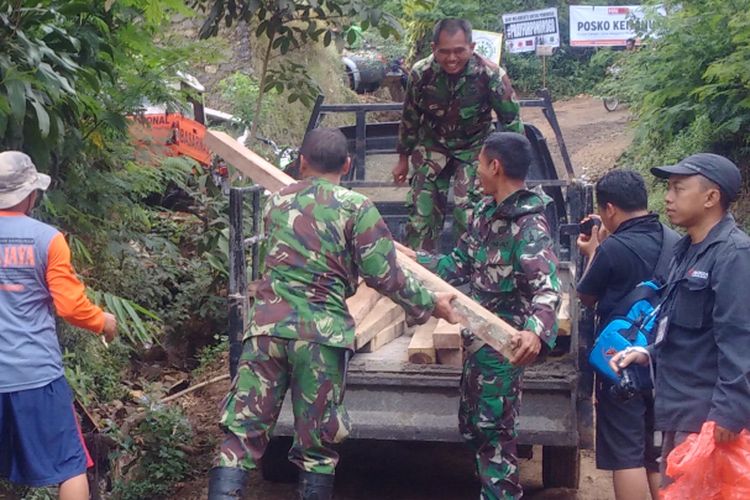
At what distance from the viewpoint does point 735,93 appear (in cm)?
1085

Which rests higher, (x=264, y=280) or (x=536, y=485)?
(x=264, y=280)

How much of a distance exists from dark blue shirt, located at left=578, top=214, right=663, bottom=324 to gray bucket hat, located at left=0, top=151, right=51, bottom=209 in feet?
7.93

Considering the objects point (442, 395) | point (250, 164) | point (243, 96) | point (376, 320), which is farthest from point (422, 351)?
point (243, 96)

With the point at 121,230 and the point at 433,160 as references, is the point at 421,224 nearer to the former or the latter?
the point at 433,160

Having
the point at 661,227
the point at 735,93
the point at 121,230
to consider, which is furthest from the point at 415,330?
the point at 735,93

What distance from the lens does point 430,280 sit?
4391 millimetres

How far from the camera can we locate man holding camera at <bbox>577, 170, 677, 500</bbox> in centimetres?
445

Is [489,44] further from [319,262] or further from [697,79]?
[319,262]

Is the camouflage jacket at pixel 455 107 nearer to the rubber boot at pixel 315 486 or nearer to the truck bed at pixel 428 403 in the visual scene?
the truck bed at pixel 428 403

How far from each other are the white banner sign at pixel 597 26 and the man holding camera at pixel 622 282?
24603 millimetres

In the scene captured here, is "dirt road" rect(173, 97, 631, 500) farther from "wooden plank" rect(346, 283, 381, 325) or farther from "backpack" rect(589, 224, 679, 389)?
"backpack" rect(589, 224, 679, 389)

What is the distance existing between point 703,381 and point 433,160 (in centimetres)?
283

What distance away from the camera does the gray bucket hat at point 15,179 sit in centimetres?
405

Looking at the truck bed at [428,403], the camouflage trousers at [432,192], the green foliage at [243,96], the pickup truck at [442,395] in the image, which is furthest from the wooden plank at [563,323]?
the green foliage at [243,96]
